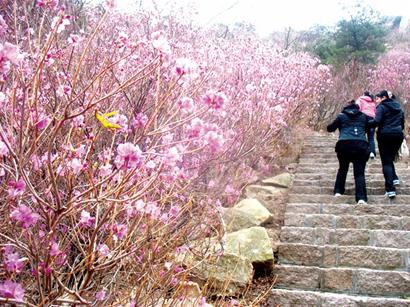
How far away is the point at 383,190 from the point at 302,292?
3093 mm

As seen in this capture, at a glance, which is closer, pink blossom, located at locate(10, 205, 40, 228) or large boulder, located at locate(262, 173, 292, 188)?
pink blossom, located at locate(10, 205, 40, 228)

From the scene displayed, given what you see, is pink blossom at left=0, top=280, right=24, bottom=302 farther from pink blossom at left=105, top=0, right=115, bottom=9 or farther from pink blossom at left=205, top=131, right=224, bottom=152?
pink blossom at left=105, top=0, right=115, bottom=9

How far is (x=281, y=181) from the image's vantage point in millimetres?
7082

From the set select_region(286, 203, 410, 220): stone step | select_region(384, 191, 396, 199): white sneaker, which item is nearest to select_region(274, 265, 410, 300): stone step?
select_region(286, 203, 410, 220): stone step

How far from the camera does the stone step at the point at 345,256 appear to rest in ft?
14.4

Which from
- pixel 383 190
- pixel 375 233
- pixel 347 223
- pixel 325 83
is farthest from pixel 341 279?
pixel 325 83

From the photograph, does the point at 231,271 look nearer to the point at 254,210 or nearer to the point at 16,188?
the point at 254,210

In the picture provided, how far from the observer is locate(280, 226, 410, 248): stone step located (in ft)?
15.7

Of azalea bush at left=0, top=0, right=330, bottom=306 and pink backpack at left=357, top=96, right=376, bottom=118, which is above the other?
azalea bush at left=0, top=0, right=330, bottom=306

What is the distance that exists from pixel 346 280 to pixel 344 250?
470 millimetres

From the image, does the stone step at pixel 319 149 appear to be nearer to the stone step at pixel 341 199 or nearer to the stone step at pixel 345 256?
the stone step at pixel 341 199

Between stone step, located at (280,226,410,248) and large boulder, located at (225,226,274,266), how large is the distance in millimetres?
670

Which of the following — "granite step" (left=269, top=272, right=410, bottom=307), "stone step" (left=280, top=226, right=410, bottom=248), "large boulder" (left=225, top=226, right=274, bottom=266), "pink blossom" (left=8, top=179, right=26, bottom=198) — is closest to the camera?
"pink blossom" (left=8, top=179, right=26, bottom=198)

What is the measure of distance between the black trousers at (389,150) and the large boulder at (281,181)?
150 centimetres
